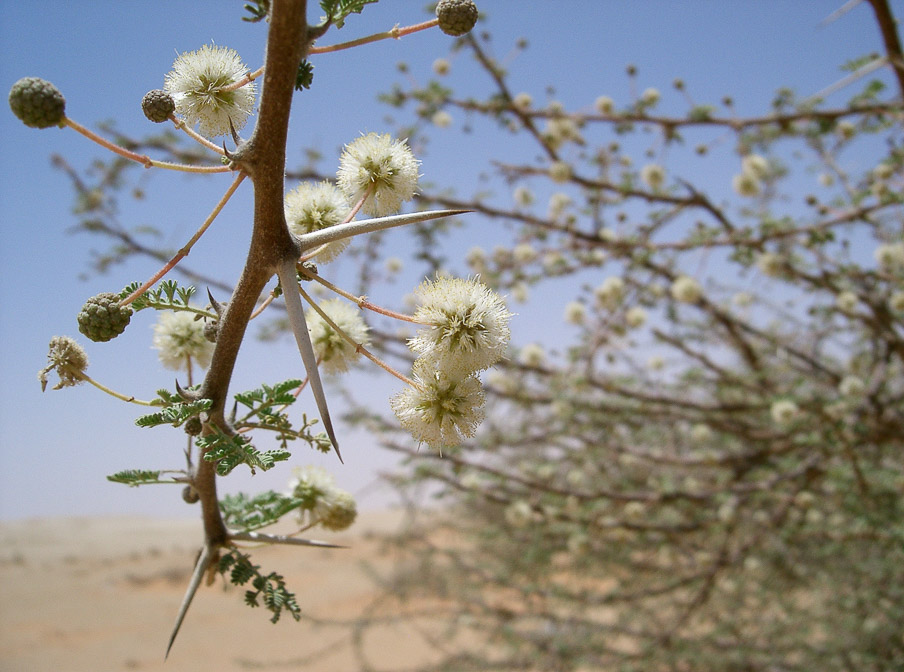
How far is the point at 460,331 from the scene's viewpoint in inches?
40.5

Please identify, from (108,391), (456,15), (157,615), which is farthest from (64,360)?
(157,615)

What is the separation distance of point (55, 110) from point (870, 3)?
13.7ft

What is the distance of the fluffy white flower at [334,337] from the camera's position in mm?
1282

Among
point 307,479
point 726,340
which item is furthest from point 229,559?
point 726,340

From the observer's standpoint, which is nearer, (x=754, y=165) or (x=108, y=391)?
(x=108, y=391)

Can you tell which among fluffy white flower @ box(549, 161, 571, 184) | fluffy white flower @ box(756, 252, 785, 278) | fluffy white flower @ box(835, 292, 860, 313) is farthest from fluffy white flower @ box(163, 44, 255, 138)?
fluffy white flower @ box(835, 292, 860, 313)

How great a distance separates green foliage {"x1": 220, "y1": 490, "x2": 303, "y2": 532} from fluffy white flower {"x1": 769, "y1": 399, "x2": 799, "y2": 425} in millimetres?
4064

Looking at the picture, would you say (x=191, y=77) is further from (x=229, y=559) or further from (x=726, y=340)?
(x=726, y=340)

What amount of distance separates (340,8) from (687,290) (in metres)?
4.60

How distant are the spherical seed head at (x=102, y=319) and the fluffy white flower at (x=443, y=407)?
0.48 metres

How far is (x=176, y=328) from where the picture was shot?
1.34 meters

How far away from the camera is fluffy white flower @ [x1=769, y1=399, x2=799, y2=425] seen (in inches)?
170

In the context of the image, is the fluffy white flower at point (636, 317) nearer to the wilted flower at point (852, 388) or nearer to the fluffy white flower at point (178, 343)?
the wilted flower at point (852, 388)

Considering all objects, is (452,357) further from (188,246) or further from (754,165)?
(754,165)
